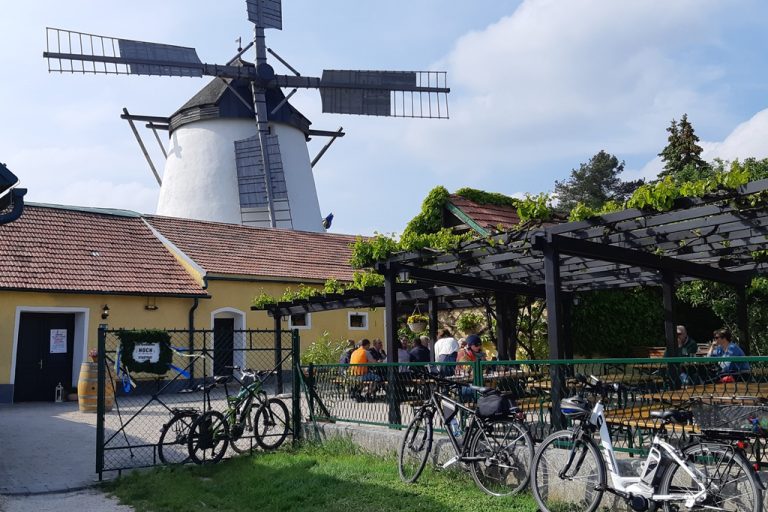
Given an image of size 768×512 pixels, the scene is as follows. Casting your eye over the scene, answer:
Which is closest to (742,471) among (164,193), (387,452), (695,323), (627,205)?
(627,205)

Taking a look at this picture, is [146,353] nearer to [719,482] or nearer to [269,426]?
[269,426]

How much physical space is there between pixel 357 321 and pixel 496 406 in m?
15.7

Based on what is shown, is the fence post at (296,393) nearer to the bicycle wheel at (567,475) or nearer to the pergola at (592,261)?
the pergola at (592,261)

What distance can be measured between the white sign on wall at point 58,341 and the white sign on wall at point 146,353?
9.26 metres

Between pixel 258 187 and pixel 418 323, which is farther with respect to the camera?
pixel 258 187

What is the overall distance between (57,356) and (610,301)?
13.0 m

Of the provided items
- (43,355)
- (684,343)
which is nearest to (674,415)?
(684,343)

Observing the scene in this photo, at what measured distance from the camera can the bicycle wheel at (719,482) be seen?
469 centimetres

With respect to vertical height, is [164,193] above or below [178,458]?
above

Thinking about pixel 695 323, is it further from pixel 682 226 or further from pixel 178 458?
pixel 178 458

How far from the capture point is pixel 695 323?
787 inches

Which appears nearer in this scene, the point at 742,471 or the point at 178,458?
the point at 742,471

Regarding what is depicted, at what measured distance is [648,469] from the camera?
524 cm

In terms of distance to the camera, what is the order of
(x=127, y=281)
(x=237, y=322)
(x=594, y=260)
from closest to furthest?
(x=594, y=260), (x=127, y=281), (x=237, y=322)
